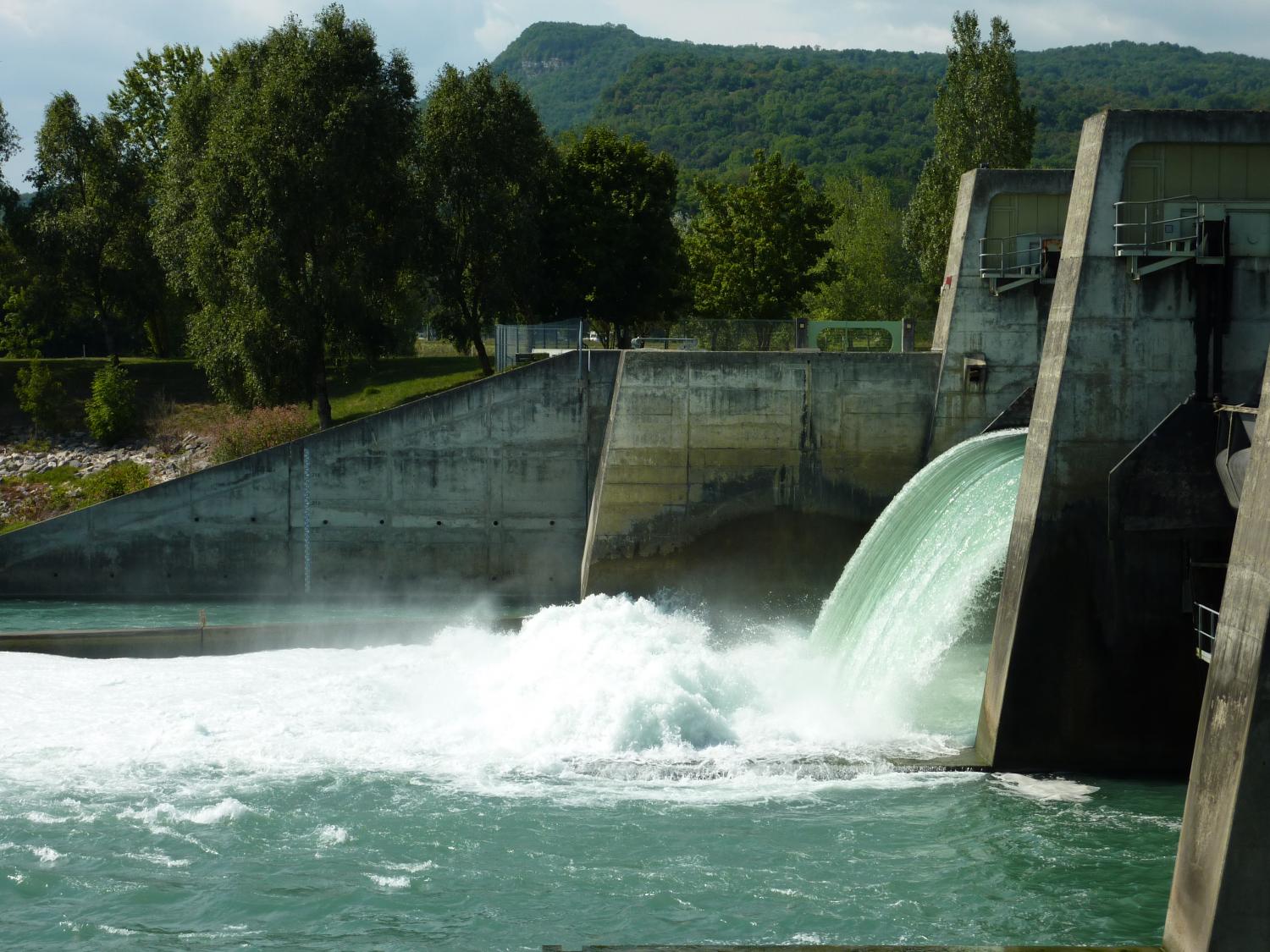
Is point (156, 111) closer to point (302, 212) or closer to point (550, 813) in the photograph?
point (302, 212)

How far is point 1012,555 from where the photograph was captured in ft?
54.9

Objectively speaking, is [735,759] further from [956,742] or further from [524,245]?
[524,245]

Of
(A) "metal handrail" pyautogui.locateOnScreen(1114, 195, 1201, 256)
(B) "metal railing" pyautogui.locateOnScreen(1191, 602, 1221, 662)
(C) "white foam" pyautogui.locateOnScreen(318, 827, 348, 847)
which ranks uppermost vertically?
(A) "metal handrail" pyautogui.locateOnScreen(1114, 195, 1201, 256)

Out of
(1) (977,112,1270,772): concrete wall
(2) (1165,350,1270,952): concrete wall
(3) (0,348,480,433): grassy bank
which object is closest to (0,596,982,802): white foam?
(1) (977,112,1270,772): concrete wall

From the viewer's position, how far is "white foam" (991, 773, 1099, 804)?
50.1 feet

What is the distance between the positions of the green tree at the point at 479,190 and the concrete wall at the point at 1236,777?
26.0 metres

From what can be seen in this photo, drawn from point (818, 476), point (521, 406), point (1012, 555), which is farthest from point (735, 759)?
point (521, 406)

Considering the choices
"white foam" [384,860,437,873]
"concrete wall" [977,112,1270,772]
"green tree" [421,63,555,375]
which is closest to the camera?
"white foam" [384,860,437,873]

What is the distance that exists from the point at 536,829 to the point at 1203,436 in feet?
29.1

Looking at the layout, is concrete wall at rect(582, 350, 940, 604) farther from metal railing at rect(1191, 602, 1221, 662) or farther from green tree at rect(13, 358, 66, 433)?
green tree at rect(13, 358, 66, 433)

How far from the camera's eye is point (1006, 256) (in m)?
25.2

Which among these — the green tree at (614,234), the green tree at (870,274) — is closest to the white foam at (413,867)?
the green tree at (614,234)

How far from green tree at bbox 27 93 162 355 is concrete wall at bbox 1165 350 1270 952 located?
39042 mm

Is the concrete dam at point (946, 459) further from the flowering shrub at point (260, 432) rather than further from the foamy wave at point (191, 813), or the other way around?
the foamy wave at point (191, 813)
